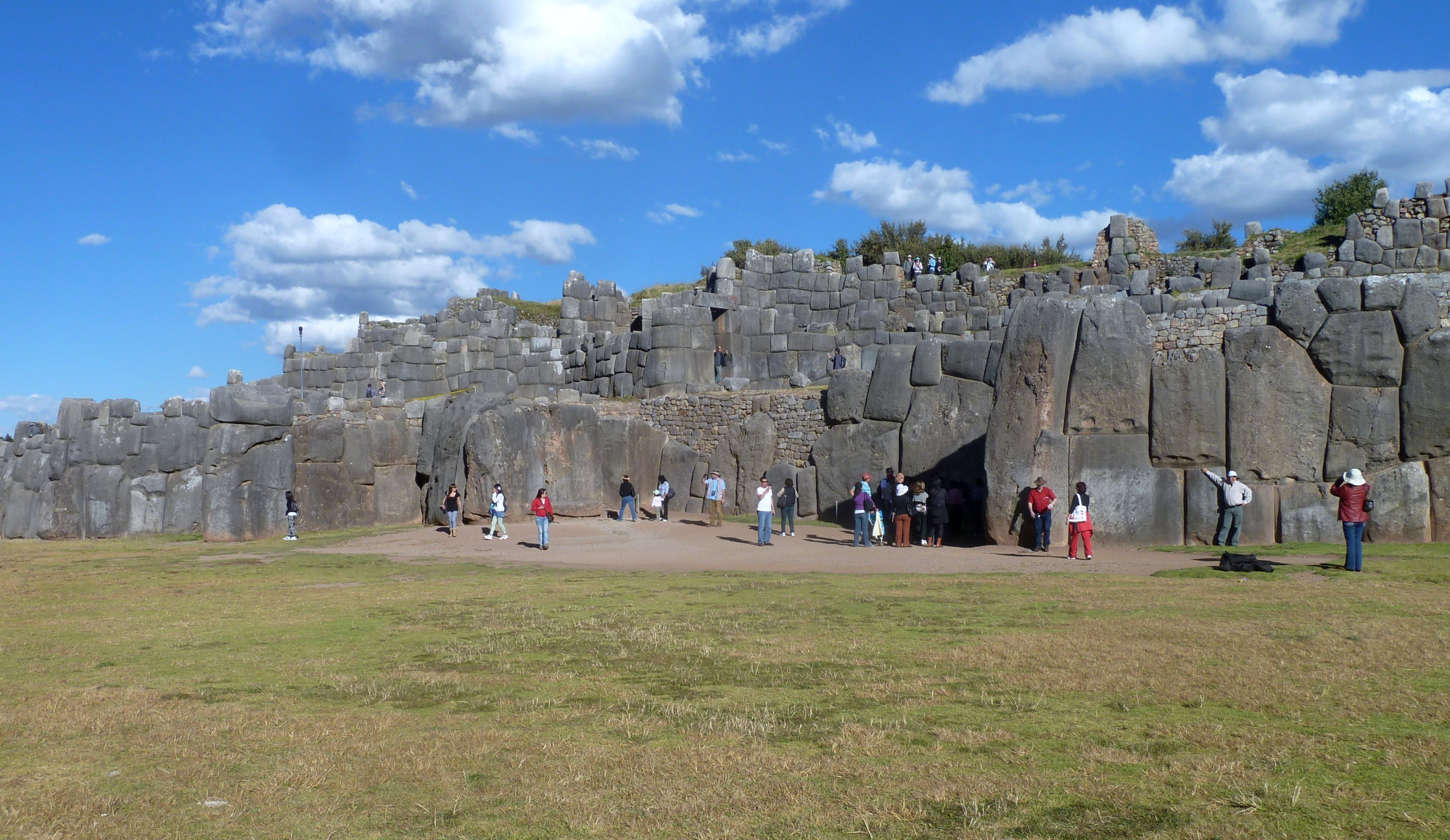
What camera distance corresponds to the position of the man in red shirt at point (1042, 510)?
17.8m

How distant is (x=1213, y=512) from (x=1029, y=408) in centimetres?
328

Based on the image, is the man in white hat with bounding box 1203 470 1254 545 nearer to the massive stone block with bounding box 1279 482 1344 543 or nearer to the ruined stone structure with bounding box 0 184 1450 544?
the ruined stone structure with bounding box 0 184 1450 544

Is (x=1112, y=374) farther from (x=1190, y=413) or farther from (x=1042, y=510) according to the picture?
(x=1042, y=510)

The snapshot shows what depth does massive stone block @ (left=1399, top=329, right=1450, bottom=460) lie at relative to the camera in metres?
16.7

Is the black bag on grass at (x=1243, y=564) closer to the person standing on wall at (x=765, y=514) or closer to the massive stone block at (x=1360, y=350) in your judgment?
the massive stone block at (x=1360, y=350)

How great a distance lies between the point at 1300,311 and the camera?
703 inches

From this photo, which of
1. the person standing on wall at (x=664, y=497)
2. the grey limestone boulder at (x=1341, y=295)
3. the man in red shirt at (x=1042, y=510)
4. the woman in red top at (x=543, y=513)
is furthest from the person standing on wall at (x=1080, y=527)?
the person standing on wall at (x=664, y=497)

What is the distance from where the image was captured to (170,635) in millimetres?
10969

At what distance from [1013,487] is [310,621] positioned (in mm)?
11607

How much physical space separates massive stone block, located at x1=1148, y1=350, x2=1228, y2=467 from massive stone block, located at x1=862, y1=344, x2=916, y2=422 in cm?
637

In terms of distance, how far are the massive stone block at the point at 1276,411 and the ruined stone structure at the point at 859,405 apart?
34mm

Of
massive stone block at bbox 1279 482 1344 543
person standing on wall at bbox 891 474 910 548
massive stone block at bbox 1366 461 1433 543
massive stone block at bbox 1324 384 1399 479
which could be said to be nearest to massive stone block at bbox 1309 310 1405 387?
massive stone block at bbox 1324 384 1399 479

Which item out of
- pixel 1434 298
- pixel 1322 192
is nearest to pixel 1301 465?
pixel 1434 298

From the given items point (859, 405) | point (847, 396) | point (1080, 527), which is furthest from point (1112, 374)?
point (847, 396)
